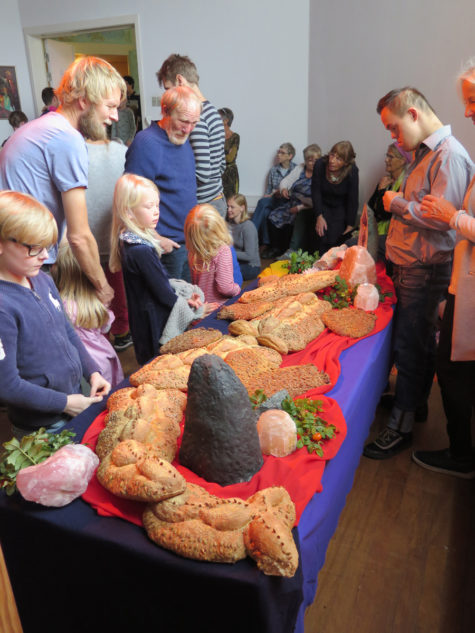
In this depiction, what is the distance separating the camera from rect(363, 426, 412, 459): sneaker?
8.80ft

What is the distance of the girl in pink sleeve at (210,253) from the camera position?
260cm

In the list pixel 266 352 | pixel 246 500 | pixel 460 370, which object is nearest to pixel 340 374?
pixel 266 352

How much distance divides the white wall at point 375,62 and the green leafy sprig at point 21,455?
15.6 feet

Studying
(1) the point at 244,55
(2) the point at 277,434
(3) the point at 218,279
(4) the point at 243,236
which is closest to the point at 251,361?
(2) the point at 277,434

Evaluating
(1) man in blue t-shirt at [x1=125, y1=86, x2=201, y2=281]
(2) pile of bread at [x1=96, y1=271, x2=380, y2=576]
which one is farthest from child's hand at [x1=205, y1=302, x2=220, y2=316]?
(1) man in blue t-shirt at [x1=125, y1=86, x2=201, y2=281]

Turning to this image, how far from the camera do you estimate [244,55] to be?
21.4 ft

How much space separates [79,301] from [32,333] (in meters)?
0.81

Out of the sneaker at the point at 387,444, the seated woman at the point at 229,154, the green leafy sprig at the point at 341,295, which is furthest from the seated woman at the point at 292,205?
the sneaker at the point at 387,444

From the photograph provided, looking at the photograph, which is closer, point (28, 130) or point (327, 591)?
point (327, 591)

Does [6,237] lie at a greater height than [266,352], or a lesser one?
greater

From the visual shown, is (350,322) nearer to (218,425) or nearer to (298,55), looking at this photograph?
(218,425)

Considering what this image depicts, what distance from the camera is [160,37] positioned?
Answer: 6.94 m

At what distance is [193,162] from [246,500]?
Result: 2395mm

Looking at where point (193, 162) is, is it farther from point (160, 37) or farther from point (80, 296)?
point (160, 37)
